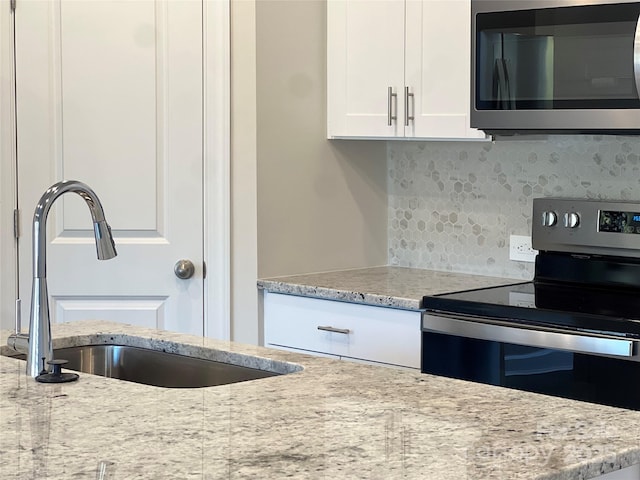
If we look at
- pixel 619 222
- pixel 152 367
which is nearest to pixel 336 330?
pixel 619 222

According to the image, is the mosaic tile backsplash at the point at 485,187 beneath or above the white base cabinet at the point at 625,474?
above

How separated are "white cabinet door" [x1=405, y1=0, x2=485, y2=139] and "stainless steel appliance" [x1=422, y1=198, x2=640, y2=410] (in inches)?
16.3

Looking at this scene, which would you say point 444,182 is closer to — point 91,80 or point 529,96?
point 529,96

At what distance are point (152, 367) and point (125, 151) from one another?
4.39 ft

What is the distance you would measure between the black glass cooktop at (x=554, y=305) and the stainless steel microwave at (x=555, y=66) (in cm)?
50

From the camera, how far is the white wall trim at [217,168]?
11.4 ft

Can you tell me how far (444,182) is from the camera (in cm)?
379

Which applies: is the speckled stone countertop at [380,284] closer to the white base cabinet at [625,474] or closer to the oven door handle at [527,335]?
the oven door handle at [527,335]

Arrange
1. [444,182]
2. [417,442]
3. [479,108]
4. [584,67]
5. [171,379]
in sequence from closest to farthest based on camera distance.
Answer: [417,442] → [171,379] → [584,67] → [479,108] → [444,182]

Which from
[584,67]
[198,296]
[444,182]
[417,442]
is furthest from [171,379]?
[444,182]

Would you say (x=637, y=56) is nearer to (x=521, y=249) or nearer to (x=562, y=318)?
(x=562, y=318)

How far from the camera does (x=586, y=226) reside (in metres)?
3.21

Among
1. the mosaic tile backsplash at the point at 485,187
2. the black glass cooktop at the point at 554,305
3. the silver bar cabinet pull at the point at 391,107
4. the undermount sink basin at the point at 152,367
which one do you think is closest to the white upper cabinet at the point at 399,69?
the silver bar cabinet pull at the point at 391,107

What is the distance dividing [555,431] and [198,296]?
2115 millimetres
